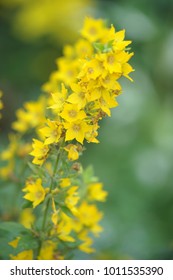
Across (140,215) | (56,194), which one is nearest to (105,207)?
(140,215)

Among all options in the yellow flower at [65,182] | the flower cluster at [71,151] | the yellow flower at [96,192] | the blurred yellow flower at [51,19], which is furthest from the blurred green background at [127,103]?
the yellow flower at [65,182]

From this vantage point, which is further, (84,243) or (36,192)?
(84,243)

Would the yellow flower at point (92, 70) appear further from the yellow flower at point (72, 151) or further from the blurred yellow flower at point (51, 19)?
the blurred yellow flower at point (51, 19)

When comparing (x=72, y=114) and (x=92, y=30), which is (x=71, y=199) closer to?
(x=72, y=114)

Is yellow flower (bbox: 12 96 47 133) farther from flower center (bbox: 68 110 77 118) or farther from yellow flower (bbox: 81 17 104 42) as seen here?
flower center (bbox: 68 110 77 118)

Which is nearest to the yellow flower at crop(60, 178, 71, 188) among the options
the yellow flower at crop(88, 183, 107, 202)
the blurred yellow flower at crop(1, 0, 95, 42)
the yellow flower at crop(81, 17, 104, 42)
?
the yellow flower at crop(88, 183, 107, 202)

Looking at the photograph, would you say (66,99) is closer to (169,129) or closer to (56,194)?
(56,194)

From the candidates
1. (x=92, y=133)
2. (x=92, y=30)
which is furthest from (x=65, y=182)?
(x=92, y=30)
